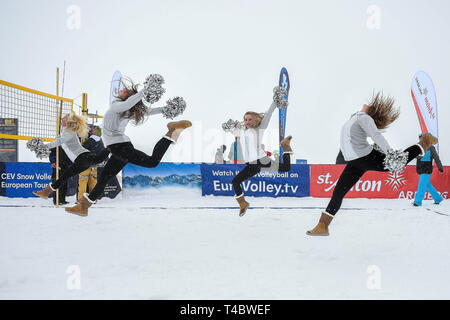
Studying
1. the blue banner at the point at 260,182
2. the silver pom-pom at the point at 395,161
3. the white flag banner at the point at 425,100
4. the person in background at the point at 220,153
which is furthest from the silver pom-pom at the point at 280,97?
the person in background at the point at 220,153

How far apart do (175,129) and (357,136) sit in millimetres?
1832

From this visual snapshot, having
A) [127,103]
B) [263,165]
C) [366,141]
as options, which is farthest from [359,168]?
[127,103]

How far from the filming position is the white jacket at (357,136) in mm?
2977

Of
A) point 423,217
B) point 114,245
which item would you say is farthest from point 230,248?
point 423,217

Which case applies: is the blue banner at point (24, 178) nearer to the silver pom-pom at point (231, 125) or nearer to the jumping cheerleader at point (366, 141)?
the silver pom-pom at point (231, 125)

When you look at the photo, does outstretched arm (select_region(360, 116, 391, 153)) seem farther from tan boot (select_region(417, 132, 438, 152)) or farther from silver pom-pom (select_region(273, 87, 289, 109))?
silver pom-pom (select_region(273, 87, 289, 109))

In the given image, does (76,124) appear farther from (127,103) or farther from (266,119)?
(266,119)

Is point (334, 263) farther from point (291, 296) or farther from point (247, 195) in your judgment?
point (247, 195)

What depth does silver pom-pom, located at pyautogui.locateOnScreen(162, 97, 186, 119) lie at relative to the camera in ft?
10.7

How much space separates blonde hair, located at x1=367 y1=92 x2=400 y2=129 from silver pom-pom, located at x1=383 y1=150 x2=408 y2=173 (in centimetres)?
43

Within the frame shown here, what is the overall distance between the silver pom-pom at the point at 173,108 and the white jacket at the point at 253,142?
3.04 feet

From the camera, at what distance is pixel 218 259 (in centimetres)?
254

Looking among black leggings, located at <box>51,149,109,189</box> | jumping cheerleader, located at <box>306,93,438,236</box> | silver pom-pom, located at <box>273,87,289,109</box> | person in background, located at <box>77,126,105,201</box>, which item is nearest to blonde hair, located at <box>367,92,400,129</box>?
jumping cheerleader, located at <box>306,93,438,236</box>

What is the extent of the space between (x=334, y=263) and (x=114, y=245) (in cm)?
193
